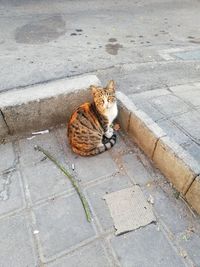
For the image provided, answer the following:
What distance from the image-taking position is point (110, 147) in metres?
3.29

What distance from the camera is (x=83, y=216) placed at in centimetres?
257

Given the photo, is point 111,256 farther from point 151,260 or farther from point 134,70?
point 134,70

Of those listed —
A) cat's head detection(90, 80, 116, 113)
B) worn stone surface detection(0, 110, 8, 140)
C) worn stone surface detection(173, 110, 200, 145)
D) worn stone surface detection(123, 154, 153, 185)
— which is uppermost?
cat's head detection(90, 80, 116, 113)

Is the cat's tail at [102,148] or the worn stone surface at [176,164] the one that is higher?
the worn stone surface at [176,164]

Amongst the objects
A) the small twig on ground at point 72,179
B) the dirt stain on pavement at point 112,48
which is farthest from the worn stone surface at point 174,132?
the dirt stain on pavement at point 112,48

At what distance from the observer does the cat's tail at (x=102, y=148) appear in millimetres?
3148

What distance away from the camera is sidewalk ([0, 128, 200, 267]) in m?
2.27

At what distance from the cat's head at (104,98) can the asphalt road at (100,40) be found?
1653 mm

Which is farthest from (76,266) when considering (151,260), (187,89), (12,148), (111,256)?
(187,89)

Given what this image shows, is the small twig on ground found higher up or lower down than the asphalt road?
higher up

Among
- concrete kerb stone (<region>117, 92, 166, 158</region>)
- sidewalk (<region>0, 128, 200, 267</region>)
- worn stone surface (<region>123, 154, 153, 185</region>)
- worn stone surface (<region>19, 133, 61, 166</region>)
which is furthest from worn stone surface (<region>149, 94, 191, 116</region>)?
worn stone surface (<region>19, 133, 61, 166</region>)

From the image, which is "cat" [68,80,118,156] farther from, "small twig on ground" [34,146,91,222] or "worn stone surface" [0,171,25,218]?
"worn stone surface" [0,171,25,218]

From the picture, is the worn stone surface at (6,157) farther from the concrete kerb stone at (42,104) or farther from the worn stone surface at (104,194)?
the worn stone surface at (104,194)

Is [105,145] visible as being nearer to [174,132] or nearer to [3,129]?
[174,132]
